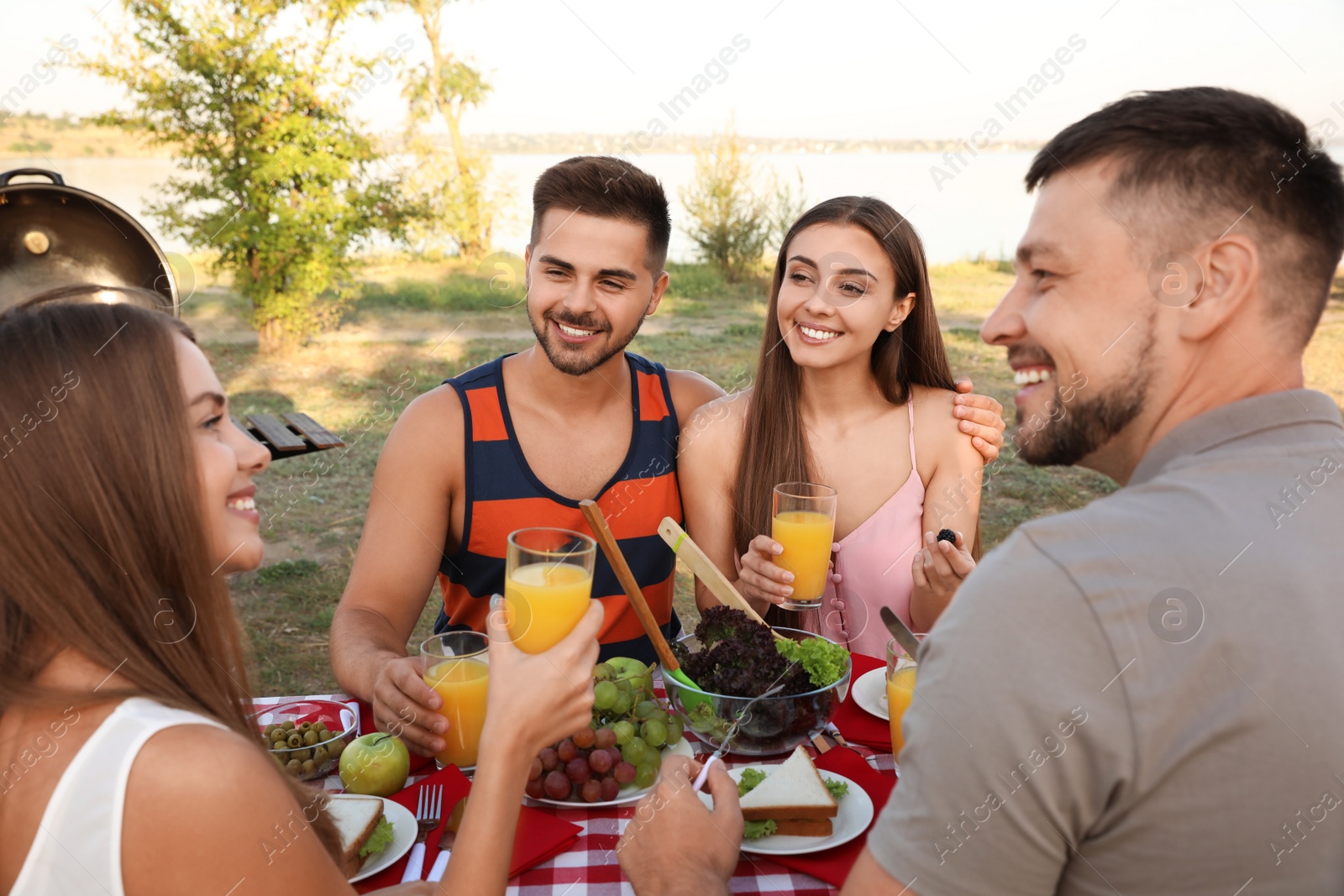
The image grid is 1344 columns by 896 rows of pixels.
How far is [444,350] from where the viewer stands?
12.0 metres

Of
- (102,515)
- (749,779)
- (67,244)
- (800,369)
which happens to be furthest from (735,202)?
(102,515)

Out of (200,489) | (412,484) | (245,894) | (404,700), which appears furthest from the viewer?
(412,484)

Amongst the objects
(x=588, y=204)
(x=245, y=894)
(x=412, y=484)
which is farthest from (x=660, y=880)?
(x=588, y=204)

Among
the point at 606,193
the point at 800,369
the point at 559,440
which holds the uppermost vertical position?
the point at 606,193

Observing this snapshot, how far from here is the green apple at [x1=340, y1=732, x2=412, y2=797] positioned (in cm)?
188

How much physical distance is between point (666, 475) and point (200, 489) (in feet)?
6.49

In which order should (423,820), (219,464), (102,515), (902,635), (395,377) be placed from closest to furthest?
1. (102,515)
2. (219,464)
3. (423,820)
4. (902,635)
5. (395,377)

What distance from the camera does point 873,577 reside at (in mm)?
3256

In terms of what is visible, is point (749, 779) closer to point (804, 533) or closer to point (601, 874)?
point (601, 874)

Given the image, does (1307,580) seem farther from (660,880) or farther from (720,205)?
(720,205)

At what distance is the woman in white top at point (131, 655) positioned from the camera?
1.22 metres

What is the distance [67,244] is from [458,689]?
4.88m

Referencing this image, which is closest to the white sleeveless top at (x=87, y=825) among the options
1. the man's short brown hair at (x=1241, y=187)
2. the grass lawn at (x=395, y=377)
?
the man's short brown hair at (x=1241, y=187)

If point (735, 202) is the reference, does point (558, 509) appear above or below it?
below
